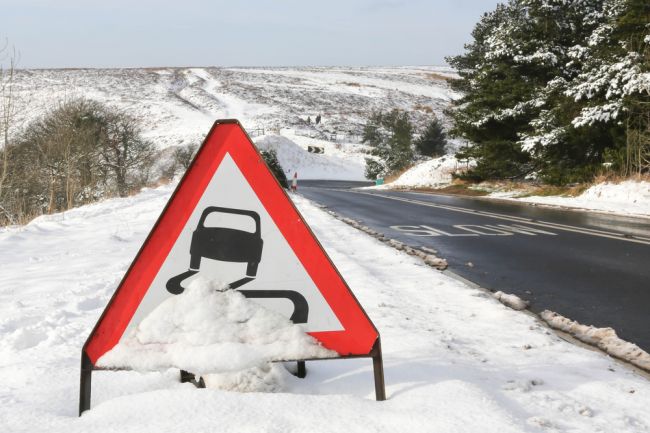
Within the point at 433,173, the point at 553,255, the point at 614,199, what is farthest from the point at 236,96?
the point at 553,255

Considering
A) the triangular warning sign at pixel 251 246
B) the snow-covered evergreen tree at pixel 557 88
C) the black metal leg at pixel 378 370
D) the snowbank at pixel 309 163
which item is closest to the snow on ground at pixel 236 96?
the snowbank at pixel 309 163

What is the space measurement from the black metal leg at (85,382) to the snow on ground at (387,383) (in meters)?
0.04

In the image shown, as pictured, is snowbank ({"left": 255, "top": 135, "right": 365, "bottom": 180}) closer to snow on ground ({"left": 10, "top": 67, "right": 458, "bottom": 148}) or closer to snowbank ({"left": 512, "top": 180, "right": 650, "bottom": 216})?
snow on ground ({"left": 10, "top": 67, "right": 458, "bottom": 148})

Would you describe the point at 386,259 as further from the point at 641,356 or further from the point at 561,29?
the point at 561,29

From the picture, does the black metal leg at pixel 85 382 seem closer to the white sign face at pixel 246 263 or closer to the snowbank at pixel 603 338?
the white sign face at pixel 246 263

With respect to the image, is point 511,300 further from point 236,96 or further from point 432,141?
point 236,96

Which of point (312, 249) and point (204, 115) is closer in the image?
point (312, 249)

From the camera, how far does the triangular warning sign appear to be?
2.23 metres

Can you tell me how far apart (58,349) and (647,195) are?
16.1 m

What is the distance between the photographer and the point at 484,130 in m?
26.0

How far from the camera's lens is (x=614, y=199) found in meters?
16.0

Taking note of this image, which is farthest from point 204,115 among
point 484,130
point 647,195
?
point 647,195

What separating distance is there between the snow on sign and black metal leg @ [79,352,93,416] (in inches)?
0.5

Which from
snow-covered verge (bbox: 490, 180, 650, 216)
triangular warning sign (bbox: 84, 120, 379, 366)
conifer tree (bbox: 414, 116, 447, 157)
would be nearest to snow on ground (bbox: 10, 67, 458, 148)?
conifer tree (bbox: 414, 116, 447, 157)
